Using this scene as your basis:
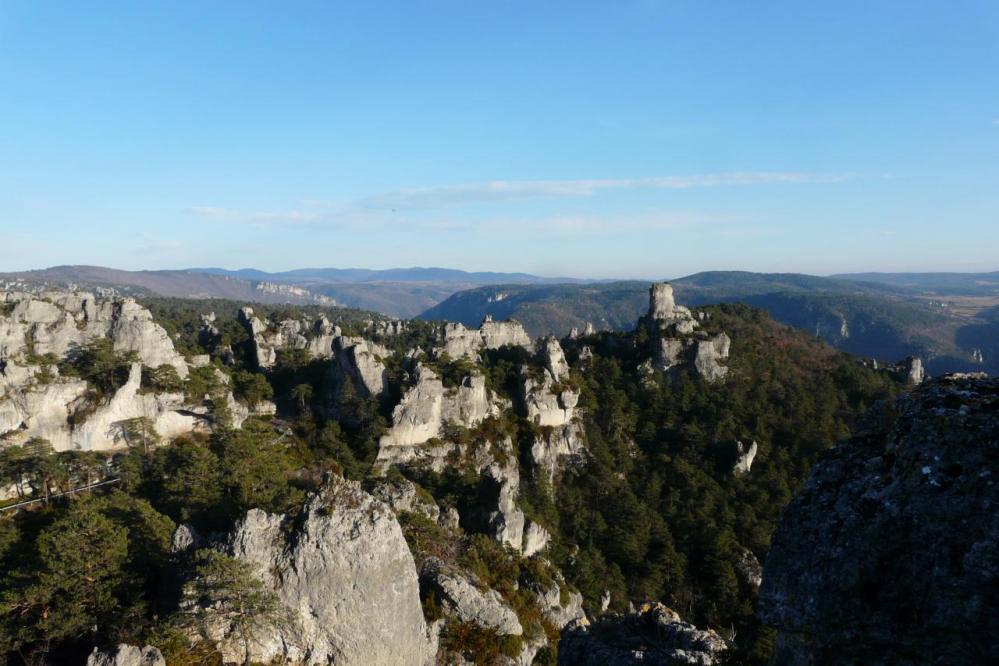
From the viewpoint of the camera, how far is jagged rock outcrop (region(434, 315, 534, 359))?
72.1 meters

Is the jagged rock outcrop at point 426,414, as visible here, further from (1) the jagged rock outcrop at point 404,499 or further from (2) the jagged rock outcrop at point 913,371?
(2) the jagged rock outcrop at point 913,371

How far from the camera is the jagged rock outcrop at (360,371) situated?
5678 centimetres

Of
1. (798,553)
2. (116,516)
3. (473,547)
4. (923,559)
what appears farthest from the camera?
(473,547)

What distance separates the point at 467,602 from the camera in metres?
29.5

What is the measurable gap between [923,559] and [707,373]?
2747 inches

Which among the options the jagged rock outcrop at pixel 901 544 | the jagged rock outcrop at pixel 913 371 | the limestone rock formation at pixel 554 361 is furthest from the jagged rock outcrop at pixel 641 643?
the jagged rock outcrop at pixel 913 371

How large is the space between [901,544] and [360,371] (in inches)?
2092

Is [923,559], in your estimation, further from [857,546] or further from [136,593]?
[136,593]

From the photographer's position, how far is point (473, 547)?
129ft

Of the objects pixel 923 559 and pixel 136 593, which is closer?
pixel 923 559

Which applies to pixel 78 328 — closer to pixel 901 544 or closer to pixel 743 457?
pixel 901 544

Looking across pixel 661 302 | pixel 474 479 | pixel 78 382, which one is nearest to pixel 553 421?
pixel 474 479

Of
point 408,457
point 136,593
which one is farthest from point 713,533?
point 136,593

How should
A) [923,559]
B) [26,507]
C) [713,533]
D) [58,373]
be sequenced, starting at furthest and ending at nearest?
[713,533]
[58,373]
[26,507]
[923,559]
